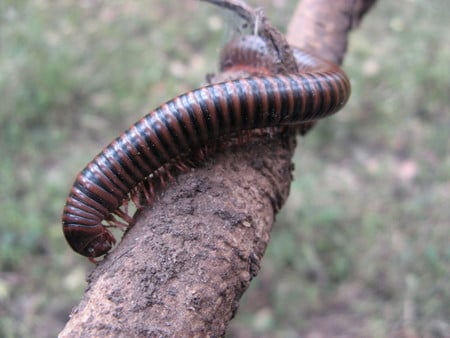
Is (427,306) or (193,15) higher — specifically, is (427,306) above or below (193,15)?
below

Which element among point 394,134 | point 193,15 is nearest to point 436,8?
point 394,134

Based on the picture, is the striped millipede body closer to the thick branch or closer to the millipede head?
the millipede head

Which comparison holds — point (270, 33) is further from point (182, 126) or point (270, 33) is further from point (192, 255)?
point (192, 255)

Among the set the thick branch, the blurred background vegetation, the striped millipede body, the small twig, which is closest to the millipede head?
the striped millipede body

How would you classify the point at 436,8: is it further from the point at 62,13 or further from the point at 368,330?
the point at 62,13

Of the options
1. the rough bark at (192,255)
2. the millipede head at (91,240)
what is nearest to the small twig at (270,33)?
the rough bark at (192,255)

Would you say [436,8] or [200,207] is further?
[436,8]
